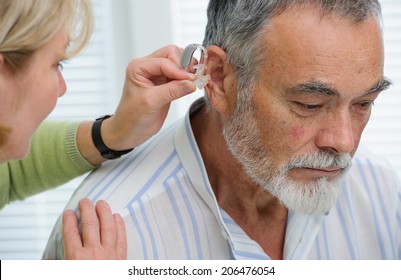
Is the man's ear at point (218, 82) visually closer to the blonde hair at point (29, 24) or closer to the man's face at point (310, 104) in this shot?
the man's face at point (310, 104)

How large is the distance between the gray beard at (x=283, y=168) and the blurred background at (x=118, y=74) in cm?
105

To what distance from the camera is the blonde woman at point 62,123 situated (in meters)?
1.16

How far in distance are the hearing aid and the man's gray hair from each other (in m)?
0.05

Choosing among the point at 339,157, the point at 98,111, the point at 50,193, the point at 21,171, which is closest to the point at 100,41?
the point at 98,111

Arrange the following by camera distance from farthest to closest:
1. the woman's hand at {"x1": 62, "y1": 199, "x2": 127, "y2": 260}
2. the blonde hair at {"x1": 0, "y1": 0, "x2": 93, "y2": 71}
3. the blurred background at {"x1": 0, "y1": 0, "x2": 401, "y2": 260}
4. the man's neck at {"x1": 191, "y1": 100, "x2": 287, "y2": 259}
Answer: the blurred background at {"x1": 0, "y1": 0, "x2": 401, "y2": 260}
the man's neck at {"x1": 191, "y1": 100, "x2": 287, "y2": 259}
the woman's hand at {"x1": 62, "y1": 199, "x2": 127, "y2": 260}
the blonde hair at {"x1": 0, "y1": 0, "x2": 93, "y2": 71}

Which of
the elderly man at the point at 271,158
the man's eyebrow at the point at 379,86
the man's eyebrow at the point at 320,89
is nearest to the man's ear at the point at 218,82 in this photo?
the elderly man at the point at 271,158

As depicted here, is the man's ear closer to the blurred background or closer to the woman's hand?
the woman's hand

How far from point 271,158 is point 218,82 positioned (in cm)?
20

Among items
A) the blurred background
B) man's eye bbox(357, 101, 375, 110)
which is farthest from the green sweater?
the blurred background

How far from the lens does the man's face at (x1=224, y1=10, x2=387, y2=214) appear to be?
1334mm

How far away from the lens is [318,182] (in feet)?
4.67

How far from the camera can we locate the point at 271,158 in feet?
4.73

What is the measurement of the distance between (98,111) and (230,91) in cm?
122

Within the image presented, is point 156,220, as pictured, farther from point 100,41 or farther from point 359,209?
point 100,41
